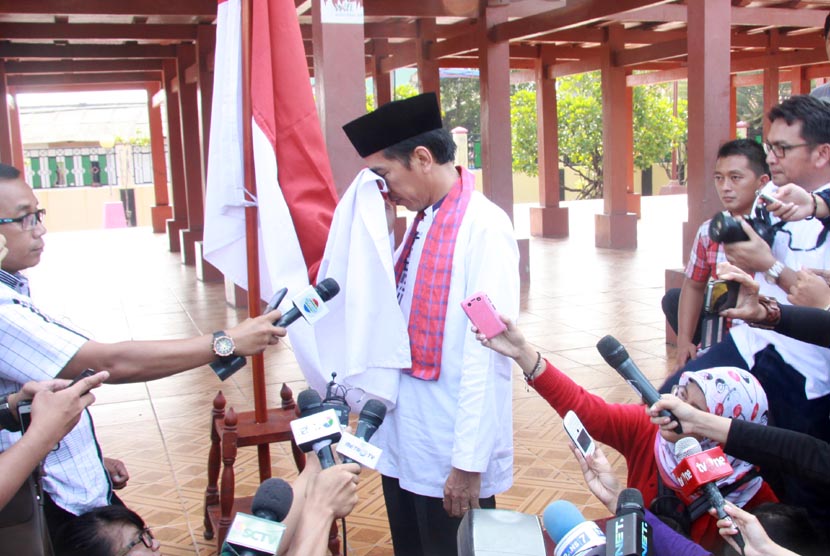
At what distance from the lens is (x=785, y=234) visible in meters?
2.65

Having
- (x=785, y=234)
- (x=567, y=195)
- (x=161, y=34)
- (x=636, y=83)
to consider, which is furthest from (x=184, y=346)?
(x=567, y=195)

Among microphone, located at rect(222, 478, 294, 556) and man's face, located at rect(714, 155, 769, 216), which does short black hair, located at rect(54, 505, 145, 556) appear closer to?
microphone, located at rect(222, 478, 294, 556)

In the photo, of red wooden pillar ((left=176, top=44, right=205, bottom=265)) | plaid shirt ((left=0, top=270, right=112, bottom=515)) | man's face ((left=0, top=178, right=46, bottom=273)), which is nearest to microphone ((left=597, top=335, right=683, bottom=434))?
plaid shirt ((left=0, top=270, right=112, bottom=515))

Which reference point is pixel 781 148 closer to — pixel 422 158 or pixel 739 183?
pixel 739 183

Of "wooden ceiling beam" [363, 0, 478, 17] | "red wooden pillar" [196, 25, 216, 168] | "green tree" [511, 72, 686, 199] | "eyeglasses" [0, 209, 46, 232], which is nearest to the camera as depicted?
"eyeglasses" [0, 209, 46, 232]

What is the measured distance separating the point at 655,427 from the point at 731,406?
26 centimetres

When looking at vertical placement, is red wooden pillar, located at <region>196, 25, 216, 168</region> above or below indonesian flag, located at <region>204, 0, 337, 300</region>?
above

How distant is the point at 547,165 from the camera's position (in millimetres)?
13523

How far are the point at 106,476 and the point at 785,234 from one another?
2.17 metres

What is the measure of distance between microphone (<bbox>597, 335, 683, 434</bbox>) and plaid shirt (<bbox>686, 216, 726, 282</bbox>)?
198 cm

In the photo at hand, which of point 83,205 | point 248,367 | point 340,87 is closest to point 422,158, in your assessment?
point 340,87

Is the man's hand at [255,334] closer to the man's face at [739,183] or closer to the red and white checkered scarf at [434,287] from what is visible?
the red and white checkered scarf at [434,287]

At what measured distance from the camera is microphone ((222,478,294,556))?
145 centimetres

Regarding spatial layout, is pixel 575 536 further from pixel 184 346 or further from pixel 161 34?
pixel 161 34
